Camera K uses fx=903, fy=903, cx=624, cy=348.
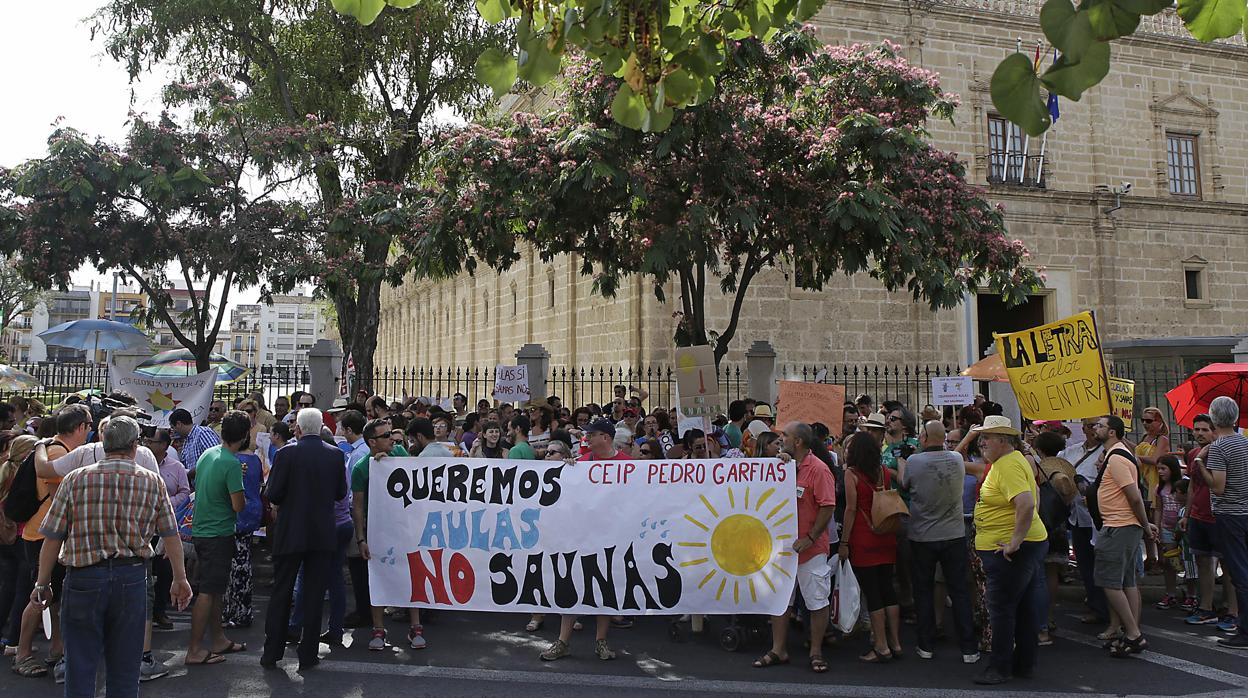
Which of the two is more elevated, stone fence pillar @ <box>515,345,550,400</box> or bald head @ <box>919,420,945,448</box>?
stone fence pillar @ <box>515,345,550,400</box>

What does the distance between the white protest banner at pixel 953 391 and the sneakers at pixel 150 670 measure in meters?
10.8

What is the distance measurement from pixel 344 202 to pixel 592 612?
9699 mm

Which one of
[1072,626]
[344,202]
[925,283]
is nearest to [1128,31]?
[1072,626]

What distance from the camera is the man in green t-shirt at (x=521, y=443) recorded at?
7.95m

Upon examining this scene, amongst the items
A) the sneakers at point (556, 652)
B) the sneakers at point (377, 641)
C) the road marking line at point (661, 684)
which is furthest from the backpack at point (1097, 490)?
the sneakers at point (377, 641)

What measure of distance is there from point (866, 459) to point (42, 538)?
5.83 meters

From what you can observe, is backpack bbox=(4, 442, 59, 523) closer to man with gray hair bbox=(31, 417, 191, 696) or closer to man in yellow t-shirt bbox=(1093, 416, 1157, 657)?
man with gray hair bbox=(31, 417, 191, 696)

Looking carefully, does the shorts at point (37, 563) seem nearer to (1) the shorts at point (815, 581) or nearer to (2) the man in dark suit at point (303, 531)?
(2) the man in dark suit at point (303, 531)

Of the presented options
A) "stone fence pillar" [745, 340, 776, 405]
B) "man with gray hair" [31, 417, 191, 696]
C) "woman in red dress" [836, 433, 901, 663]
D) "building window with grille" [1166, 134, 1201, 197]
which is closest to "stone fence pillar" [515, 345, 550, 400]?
"stone fence pillar" [745, 340, 776, 405]

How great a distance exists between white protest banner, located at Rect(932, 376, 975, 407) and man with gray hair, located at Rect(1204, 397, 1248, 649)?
249 inches

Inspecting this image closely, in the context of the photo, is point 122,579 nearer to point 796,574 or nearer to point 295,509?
point 295,509

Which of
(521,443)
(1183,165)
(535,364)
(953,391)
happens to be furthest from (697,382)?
(1183,165)

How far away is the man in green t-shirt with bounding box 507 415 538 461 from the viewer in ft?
26.1

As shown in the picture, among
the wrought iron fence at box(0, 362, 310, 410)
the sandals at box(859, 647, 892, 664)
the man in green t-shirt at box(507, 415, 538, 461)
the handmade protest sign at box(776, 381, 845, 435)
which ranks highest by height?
the wrought iron fence at box(0, 362, 310, 410)
